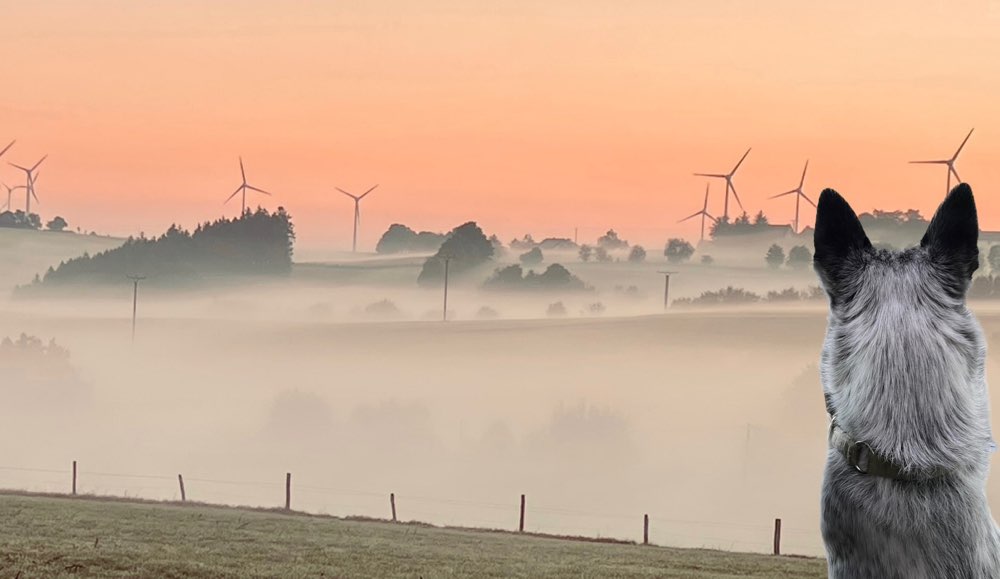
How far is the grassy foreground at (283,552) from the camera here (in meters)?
23.1

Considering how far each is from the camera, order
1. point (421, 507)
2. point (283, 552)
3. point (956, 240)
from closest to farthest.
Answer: point (956, 240) → point (283, 552) → point (421, 507)

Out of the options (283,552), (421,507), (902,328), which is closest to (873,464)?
(902,328)

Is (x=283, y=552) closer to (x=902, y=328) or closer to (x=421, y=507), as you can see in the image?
(x=902, y=328)

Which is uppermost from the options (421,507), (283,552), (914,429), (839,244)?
(839,244)

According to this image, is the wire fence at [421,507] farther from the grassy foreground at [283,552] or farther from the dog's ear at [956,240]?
the dog's ear at [956,240]

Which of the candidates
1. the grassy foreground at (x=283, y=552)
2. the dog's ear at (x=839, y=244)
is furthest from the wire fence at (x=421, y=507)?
the dog's ear at (x=839, y=244)

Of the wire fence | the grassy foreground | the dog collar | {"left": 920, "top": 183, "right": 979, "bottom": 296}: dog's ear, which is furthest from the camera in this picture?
the wire fence

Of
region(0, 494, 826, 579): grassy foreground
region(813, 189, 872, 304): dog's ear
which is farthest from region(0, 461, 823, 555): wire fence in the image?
region(813, 189, 872, 304): dog's ear

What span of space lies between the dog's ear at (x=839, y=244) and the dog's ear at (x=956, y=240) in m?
0.21

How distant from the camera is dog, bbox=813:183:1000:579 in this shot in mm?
3262

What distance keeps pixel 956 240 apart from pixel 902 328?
0.38 metres

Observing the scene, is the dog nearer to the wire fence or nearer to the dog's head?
the dog's head

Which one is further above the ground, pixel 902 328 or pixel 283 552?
pixel 902 328

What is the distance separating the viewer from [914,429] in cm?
326
